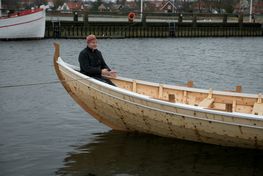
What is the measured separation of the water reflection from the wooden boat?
0.84ft

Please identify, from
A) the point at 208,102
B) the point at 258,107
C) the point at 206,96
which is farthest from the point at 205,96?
the point at 258,107

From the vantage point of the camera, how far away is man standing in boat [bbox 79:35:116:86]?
39.8ft

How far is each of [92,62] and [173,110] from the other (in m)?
2.62

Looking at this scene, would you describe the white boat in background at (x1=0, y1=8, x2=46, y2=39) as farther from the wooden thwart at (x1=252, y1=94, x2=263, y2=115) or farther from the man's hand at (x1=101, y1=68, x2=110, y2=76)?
the wooden thwart at (x1=252, y1=94, x2=263, y2=115)

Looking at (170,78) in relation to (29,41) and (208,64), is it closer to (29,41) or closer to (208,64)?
(208,64)

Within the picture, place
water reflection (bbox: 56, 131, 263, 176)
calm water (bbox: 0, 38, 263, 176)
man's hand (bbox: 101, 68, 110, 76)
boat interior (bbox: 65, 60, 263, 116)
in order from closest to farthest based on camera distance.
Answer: water reflection (bbox: 56, 131, 263, 176), calm water (bbox: 0, 38, 263, 176), boat interior (bbox: 65, 60, 263, 116), man's hand (bbox: 101, 68, 110, 76)

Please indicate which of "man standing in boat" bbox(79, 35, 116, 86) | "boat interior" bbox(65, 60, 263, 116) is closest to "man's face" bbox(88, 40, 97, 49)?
"man standing in boat" bbox(79, 35, 116, 86)

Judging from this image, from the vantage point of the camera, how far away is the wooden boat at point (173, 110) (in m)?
10.6

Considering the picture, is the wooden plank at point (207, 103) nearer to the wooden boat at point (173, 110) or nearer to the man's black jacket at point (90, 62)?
the wooden boat at point (173, 110)

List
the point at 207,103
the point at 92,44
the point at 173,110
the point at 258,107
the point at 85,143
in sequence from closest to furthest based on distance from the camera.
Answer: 1. the point at 173,110
2. the point at 258,107
3. the point at 207,103
4. the point at 92,44
5. the point at 85,143

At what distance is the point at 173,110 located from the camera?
36.3ft

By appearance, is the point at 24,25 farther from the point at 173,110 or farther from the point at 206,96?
the point at 173,110

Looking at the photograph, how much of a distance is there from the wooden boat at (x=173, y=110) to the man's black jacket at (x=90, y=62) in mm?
235

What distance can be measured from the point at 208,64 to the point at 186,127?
2005 centimetres
